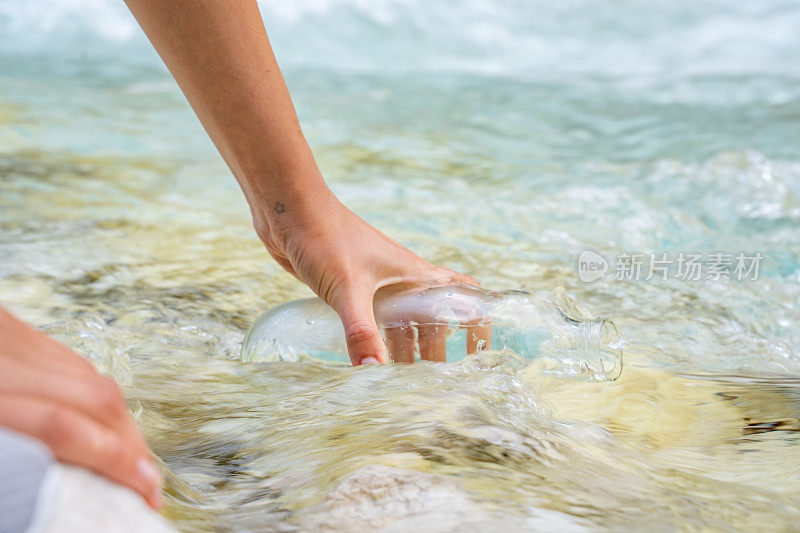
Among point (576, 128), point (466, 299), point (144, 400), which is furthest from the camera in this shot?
point (576, 128)

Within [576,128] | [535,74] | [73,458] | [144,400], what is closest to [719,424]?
[144,400]

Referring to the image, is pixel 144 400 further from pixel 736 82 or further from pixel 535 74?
pixel 535 74

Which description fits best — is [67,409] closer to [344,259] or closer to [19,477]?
[19,477]

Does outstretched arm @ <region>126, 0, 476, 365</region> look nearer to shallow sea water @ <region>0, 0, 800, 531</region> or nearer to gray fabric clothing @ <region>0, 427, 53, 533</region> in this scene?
shallow sea water @ <region>0, 0, 800, 531</region>

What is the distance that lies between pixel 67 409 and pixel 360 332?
898 millimetres

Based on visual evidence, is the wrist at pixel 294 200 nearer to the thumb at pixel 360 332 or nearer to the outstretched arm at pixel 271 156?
the outstretched arm at pixel 271 156

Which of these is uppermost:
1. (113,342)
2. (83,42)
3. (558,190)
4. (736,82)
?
(83,42)

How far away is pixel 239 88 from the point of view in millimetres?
1573

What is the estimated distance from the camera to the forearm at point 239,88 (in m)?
1.51

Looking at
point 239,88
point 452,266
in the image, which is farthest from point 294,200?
point 452,266

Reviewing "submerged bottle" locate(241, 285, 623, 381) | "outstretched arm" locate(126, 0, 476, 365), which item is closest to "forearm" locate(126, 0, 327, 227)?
"outstretched arm" locate(126, 0, 476, 365)

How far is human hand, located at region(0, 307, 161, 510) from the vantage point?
0.61m

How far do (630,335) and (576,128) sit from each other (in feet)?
10.9

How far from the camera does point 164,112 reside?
5.11 metres
